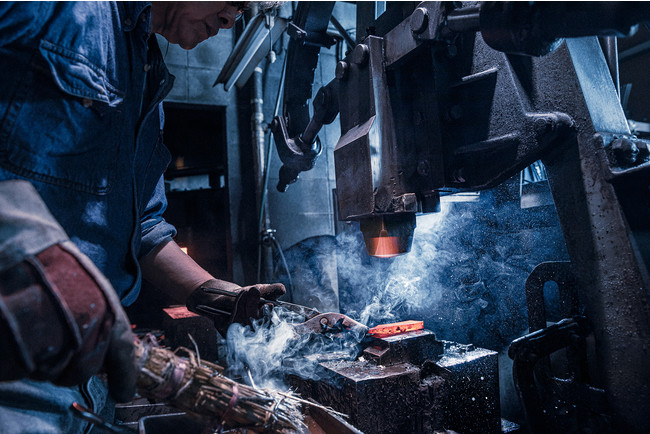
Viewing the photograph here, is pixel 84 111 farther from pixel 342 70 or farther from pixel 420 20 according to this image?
pixel 420 20

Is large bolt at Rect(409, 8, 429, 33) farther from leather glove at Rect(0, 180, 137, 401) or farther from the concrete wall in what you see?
the concrete wall

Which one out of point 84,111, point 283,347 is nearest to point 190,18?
point 84,111

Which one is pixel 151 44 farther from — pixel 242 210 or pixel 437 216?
pixel 242 210

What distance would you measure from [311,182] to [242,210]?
1267 millimetres

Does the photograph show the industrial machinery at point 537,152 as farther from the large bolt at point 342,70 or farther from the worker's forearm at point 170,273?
the worker's forearm at point 170,273

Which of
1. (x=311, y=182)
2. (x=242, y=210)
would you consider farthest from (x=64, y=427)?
(x=311, y=182)

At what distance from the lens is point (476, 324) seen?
12.6ft

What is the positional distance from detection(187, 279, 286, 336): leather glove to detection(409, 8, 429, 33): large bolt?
147cm

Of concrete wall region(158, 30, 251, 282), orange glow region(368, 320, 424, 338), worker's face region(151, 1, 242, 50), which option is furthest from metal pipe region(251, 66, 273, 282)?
worker's face region(151, 1, 242, 50)

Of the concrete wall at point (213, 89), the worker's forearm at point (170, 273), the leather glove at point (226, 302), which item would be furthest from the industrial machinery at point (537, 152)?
the concrete wall at point (213, 89)

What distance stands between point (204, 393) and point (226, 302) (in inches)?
28.2

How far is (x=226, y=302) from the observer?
188 cm

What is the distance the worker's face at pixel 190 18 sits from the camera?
149 centimetres

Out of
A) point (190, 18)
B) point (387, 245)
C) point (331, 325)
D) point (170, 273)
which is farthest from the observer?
point (331, 325)
